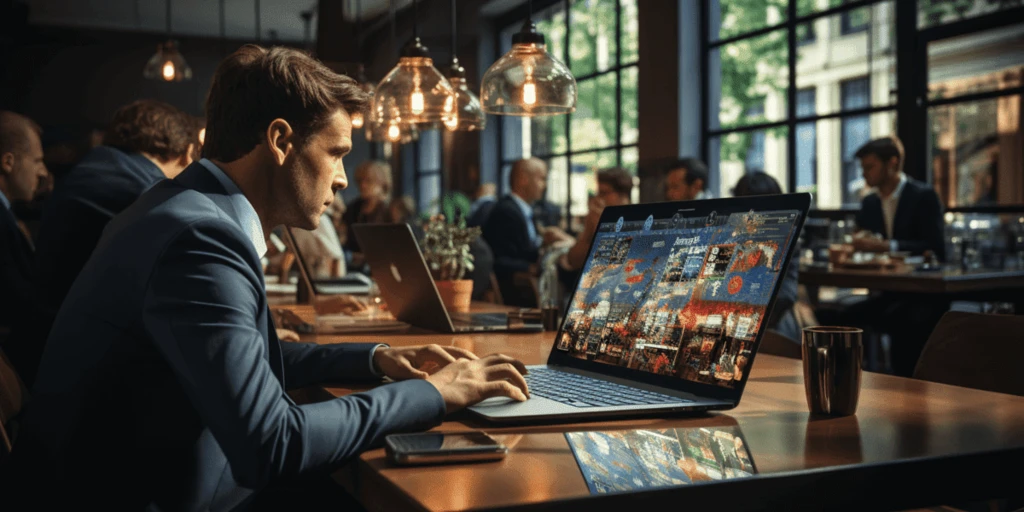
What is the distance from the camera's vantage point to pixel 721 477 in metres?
0.96

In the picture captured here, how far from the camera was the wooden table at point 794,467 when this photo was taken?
3.03 ft

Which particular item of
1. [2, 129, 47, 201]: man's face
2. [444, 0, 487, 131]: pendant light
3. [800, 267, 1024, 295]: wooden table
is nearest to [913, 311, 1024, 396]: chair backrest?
[444, 0, 487, 131]: pendant light

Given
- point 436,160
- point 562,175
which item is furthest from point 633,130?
point 436,160

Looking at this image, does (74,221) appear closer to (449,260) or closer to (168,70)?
(449,260)

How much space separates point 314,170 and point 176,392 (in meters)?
0.39

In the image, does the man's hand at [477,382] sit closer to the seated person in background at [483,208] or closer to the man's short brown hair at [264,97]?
the man's short brown hair at [264,97]

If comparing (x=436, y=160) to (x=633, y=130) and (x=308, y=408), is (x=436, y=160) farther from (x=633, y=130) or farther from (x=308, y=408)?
(x=308, y=408)

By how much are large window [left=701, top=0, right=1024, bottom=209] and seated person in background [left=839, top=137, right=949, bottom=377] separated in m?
0.42

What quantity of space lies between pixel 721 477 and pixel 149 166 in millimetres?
3071

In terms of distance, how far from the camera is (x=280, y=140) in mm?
1382

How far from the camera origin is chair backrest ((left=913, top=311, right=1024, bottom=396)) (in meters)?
1.73

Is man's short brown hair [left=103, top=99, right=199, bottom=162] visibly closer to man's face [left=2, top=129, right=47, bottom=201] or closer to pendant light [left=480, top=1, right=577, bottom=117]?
man's face [left=2, top=129, right=47, bottom=201]

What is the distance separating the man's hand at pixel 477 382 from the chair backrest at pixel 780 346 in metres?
0.98

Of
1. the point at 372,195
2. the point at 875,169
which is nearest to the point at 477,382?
the point at 875,169
